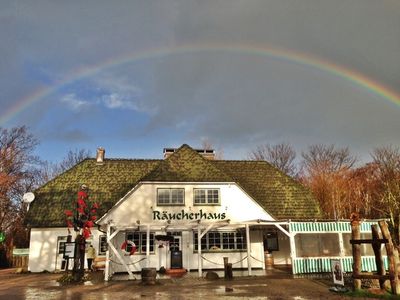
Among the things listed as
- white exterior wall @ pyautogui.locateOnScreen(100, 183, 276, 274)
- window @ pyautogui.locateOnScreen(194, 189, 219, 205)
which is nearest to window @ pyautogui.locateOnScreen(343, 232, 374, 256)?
white exterior wall @ pyautogui.locateOnScreen(100, 183, 276, 274)

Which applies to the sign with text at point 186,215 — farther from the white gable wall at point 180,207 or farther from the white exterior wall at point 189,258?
the white exterior wall at point 189,258

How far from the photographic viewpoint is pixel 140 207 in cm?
2231

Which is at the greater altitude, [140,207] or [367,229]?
[140,207]

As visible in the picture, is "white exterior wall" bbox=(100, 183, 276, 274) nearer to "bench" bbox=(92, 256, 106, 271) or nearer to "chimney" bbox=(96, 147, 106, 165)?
"bench" bbox=(92, 256, 106, 271)

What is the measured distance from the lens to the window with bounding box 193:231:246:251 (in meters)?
22.6

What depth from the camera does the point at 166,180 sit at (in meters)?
22.4

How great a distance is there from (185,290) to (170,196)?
9.16m

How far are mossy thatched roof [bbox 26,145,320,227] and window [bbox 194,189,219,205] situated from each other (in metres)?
0.75

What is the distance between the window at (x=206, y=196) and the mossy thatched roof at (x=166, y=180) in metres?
0.75

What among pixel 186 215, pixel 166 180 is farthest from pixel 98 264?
pixel 166 180

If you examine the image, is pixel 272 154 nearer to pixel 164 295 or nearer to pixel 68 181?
pixel 68 181

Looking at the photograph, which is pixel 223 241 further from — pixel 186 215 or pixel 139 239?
pixel 139 239

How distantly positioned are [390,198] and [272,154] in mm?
24215

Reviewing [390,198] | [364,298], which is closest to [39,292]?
[364,298]
